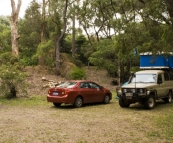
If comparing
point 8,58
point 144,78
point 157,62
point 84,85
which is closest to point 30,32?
point 8,58

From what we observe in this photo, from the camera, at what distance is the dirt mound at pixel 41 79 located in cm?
2086

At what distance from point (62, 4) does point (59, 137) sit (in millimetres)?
23414

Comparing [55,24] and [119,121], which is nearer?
[119,121]

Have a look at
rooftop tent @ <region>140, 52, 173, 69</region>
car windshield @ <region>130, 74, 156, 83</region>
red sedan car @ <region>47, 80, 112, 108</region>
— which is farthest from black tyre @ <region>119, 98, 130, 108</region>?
rooftop tent @ <region>140, 52, 173, 69</region>

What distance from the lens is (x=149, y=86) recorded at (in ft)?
Answer: 43.1

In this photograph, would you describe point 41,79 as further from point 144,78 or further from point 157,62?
point 144,78

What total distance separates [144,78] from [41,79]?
1278 cm

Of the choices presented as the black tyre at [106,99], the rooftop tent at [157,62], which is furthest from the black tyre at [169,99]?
the black tyre at [106,99]

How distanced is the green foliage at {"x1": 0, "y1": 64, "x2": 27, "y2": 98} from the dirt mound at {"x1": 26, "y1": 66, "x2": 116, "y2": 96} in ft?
4.57

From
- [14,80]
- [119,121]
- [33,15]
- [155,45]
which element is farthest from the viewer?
[33,15]

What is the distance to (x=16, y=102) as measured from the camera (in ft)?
52.2

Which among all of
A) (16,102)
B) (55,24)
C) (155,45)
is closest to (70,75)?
(55,24)

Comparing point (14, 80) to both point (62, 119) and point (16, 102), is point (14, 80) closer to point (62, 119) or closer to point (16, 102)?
point (16, 102)

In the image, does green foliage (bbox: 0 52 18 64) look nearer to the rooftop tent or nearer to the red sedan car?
the red sedan car
